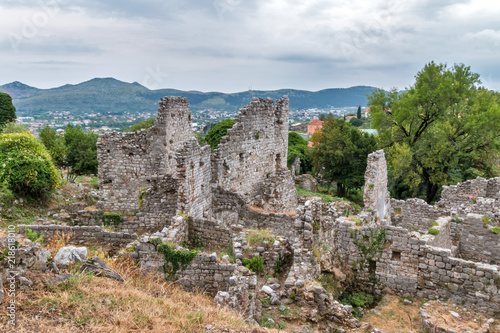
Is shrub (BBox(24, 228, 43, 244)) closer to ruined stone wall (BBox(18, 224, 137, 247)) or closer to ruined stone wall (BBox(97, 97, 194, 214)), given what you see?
ruined stone wall (BBox(18, 224, 137, 247))

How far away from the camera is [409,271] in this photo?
780cm

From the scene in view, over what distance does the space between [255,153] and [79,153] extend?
25.2 metres

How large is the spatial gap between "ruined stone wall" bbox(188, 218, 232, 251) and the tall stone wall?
5065mm

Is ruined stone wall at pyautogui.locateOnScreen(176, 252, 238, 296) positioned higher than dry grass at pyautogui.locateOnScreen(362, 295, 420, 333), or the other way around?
ruined stone wall at pyautogui.locateOnScreen(176, 252, 238, 296)

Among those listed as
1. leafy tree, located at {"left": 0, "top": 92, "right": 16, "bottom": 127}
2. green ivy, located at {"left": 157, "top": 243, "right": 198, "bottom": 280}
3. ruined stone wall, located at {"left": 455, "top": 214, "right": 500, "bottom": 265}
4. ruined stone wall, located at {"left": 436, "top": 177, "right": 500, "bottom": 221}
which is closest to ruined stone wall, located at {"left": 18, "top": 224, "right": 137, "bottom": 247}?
green ivy, located at {"left": 157, "top": 243, "right": 198, "bottom": 280}

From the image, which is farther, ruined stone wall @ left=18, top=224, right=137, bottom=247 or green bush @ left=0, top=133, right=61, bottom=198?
green bush @ left=0, top=133, right=61, bottom=198

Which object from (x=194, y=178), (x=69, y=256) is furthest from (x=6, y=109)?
(x=69, y=256)

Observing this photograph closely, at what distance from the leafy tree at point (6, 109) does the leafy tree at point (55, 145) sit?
955 cm

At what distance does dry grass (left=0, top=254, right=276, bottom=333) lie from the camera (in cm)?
470

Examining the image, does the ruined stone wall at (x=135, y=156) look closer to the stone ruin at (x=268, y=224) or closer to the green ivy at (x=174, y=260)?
the stone ruin at (x=268, y=224)

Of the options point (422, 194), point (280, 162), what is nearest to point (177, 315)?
point (280, 162)

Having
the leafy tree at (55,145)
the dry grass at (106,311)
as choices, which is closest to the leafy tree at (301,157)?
the leafy tree at (55,145)

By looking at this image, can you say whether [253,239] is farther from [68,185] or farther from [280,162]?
[68,185]

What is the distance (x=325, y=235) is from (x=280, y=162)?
23.0 feet
